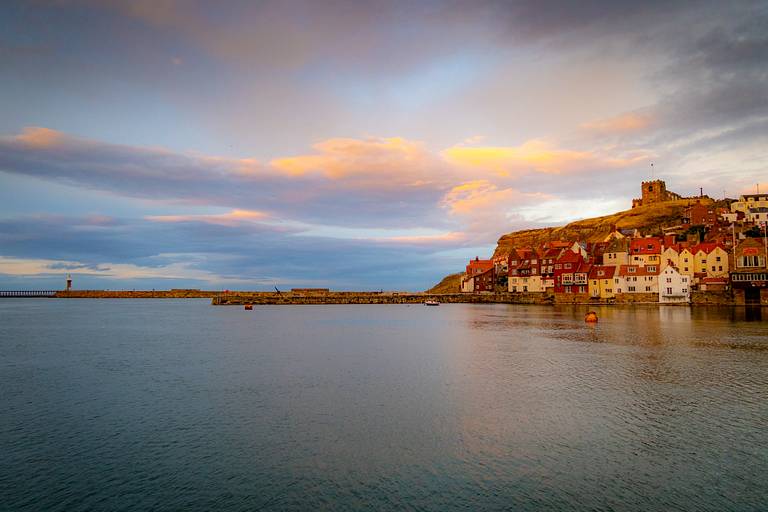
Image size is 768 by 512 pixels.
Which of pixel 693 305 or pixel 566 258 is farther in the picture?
pixel 566 258

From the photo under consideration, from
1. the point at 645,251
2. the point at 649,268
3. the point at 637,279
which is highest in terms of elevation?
the point at 645,251

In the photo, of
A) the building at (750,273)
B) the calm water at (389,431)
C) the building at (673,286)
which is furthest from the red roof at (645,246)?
the calm water at (389,431)

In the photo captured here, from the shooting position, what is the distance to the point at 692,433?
2080 centimetres

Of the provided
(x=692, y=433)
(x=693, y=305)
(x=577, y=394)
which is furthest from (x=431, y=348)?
(x=693, y=305)

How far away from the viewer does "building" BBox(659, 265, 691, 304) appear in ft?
367

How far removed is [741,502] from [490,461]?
7.56 metres

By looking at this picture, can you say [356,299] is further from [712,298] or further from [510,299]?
[712,298]

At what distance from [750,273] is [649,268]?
19293 mm

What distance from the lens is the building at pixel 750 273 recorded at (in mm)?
103562

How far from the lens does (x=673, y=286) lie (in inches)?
4449

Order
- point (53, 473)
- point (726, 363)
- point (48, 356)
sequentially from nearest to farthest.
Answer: point (53, 473), point (726, 363), point (48, 356)

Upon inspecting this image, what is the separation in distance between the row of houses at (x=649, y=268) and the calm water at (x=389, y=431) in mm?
75920

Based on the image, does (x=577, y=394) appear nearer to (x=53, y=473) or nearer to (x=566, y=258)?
(x=53, y=473)

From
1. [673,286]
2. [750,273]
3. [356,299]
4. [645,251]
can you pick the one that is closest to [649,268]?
[645,251]
